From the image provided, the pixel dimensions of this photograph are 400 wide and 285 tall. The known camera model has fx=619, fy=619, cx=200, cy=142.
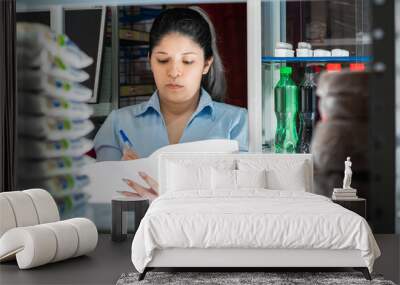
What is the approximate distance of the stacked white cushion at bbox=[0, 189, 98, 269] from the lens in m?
4.60

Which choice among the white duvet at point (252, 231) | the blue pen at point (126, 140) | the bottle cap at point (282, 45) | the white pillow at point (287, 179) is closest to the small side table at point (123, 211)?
the blue pen at point (126, 140)

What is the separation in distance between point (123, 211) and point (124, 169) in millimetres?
774

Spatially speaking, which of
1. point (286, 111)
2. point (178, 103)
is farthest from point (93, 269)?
point (286, 111)

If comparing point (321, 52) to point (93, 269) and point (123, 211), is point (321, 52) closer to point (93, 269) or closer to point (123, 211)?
point (123, 211)

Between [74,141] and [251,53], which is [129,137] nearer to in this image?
[74,141]

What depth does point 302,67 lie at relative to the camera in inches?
263

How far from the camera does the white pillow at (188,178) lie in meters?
6.00

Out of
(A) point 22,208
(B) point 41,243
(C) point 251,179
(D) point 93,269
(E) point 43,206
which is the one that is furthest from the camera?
(C) point 251,179

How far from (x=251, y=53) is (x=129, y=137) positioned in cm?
161

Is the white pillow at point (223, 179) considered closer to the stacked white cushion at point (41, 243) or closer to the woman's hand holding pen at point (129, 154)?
the woman's hand holding pen at point (129, 154)

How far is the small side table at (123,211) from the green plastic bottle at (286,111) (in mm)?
1606

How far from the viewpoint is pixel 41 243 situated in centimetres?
458

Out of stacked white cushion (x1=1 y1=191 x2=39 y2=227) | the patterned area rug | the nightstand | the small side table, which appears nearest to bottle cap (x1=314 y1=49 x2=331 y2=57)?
the nightstand

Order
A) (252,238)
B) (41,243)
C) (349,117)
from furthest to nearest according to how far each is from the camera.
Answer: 1. (41,243)
2. (252,238)
3. (349,117)
